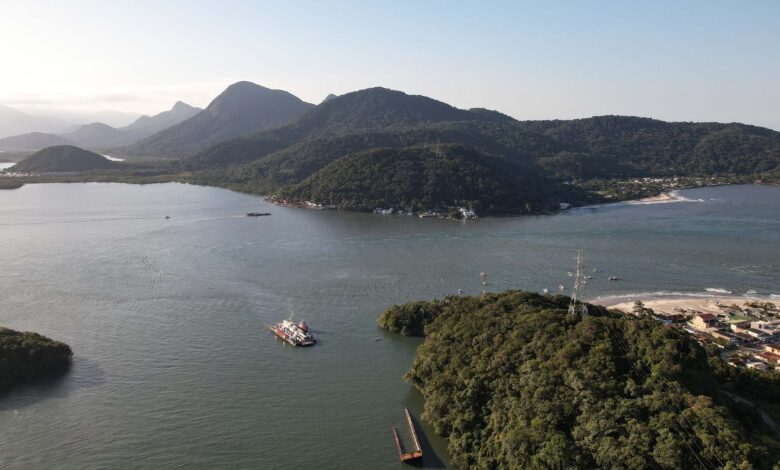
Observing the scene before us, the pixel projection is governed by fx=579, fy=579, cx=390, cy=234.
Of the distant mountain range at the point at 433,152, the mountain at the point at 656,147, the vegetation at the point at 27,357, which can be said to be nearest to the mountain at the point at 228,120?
the distant mountain range at the point at 433,152

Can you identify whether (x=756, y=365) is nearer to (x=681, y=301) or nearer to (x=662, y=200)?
(x=681, y=301)

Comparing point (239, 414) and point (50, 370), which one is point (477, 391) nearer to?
point (239, 414)

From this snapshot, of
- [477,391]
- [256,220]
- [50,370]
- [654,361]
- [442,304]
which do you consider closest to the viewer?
[654,361]

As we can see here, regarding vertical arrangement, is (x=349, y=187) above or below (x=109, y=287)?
above

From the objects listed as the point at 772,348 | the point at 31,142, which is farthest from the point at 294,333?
the point at 31,142

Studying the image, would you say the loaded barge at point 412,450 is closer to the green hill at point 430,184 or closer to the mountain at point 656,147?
the green hill at point 430,184

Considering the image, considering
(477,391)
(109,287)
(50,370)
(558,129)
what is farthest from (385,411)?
(558,129)
